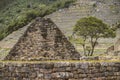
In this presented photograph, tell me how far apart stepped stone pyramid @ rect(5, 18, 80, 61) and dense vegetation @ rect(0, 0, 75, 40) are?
70526 mm

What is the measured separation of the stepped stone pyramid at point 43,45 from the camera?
17375 millimetres

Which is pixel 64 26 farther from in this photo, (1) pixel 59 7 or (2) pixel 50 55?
(2) pixel 50 55

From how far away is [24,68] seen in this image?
10.6m

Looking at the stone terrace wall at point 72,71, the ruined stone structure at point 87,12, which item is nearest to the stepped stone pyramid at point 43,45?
the stone terrace wall at point 72,71

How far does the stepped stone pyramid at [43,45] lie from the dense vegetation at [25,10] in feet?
231

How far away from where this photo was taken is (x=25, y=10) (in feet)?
383

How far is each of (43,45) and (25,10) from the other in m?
99.4

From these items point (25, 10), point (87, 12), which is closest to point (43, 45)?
point (87, 12)

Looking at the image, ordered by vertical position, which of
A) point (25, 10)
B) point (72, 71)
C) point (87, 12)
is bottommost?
point (25, 10)

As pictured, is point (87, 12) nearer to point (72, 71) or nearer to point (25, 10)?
point (25, 10)

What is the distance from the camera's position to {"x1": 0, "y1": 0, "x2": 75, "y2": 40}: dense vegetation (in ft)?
318

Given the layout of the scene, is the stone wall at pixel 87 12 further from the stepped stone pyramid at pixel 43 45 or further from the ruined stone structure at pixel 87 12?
the stepped stone pyramid at pixel 43 45

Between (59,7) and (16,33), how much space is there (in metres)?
24.1

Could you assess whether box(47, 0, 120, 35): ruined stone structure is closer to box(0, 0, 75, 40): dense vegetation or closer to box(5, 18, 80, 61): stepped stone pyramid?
box(0, 0, 75, 40): dense vegetation
